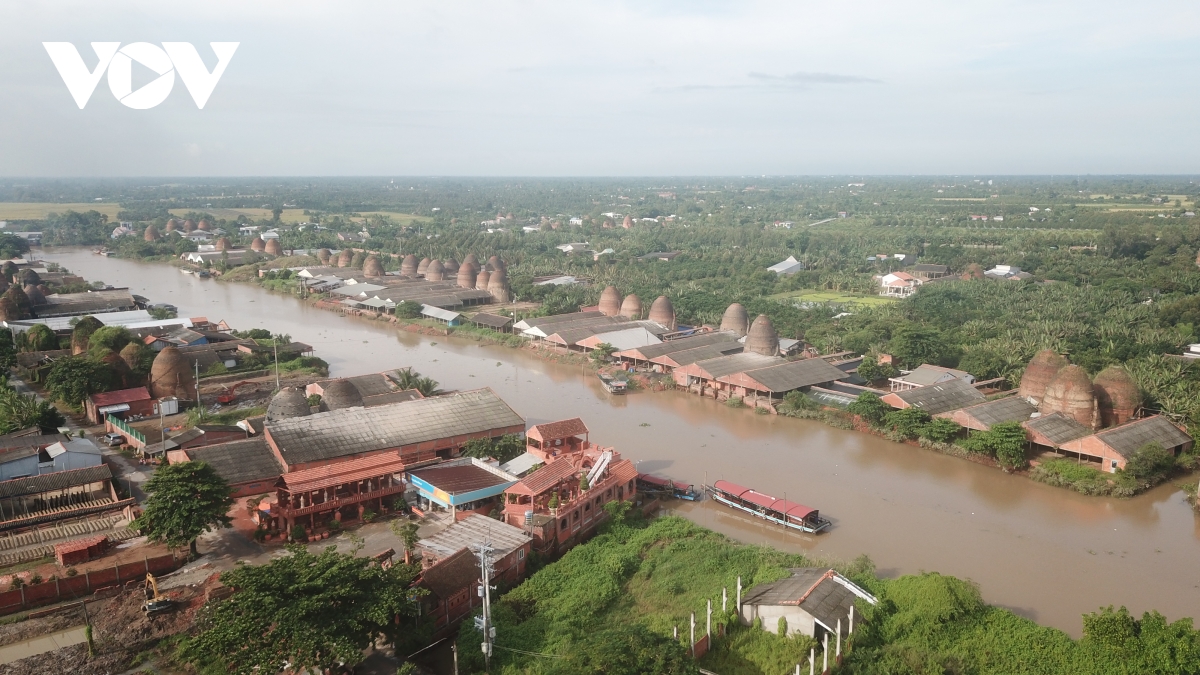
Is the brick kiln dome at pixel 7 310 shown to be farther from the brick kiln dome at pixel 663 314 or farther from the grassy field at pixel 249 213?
the grassy field at pixel 249 213

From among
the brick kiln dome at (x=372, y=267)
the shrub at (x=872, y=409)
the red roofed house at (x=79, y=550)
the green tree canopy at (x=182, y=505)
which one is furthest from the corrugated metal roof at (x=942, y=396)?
the brick kiln dome at (x=372, y=267)

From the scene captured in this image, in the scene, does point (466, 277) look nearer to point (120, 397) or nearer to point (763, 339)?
point (763, 339)

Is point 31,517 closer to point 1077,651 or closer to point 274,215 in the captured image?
point 1077,651

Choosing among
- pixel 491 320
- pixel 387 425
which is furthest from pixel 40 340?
pixel 387 425

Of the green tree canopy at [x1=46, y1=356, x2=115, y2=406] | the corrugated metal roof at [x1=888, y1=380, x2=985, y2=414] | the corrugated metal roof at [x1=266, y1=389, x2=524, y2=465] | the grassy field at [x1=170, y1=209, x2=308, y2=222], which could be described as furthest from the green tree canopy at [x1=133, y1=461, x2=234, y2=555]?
the grassy field at [x1=170, y1=209, x2=308, y2=222]

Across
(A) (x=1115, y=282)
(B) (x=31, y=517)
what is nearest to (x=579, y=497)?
(B) (x=31, y=517)

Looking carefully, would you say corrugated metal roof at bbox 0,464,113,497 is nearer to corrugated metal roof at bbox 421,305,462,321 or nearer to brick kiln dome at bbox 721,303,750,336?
corrugated metal roof at bbox 421,305,462,321
